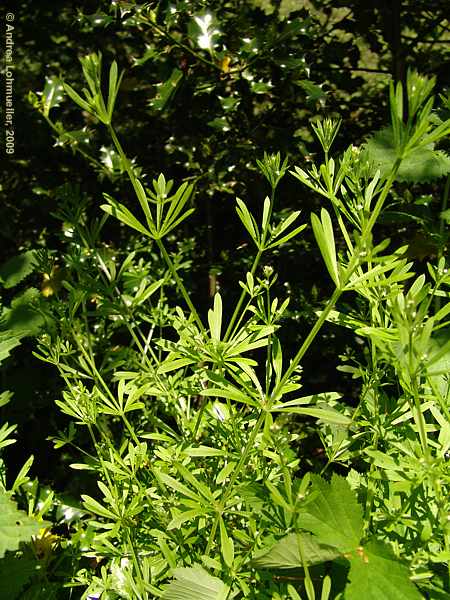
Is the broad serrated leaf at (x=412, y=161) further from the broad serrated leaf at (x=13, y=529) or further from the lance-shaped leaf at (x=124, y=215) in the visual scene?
the broad serrated leaf at (x=13, y=529)

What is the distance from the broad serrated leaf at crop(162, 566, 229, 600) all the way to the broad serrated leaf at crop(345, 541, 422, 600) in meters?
0.19

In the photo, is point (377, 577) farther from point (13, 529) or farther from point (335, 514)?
point (13, 529)

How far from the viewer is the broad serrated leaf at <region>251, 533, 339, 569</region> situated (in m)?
0.85

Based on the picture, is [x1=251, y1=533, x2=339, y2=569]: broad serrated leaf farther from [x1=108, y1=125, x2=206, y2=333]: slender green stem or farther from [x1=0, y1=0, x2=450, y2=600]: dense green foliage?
[x1=108, y1=125, x2=206, y2=333]: slender green stem

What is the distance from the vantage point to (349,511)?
984 millimetres

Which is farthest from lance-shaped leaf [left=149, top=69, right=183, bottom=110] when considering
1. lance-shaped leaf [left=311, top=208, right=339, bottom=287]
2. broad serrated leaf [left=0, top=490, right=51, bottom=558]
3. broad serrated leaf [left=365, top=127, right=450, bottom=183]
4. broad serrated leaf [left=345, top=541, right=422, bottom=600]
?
broad serrated leaf [left=345, top=541, right=422, bottom=600]

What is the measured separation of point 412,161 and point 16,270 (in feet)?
3.81

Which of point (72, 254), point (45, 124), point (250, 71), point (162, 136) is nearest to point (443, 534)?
point (72, 254)

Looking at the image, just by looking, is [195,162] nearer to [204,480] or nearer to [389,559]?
[204,480]

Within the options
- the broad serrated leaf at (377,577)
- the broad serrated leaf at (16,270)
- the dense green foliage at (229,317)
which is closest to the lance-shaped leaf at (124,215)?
the dense green foliage at (229,317)

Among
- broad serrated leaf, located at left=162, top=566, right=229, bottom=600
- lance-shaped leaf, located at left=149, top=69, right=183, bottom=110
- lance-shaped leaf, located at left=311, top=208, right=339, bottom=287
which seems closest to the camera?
lance-shaped leaf, located at left=311, top=208, right=339, bottom=287

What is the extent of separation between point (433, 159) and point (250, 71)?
577 millimetres

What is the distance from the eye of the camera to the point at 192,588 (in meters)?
0.90

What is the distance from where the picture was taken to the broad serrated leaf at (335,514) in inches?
38.4
